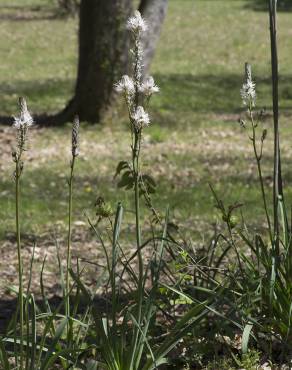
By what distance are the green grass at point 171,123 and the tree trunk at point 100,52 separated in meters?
0.32

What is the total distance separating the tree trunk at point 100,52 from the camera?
11.8 metres

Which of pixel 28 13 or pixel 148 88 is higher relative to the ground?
pixel 28 13

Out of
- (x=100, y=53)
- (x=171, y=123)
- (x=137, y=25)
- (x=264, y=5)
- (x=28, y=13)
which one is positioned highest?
(x=264, y=5)

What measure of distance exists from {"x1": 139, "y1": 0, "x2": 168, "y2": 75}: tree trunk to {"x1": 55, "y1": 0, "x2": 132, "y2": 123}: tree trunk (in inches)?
23.0

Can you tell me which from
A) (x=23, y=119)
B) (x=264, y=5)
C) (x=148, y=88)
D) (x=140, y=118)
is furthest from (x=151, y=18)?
(x=264, y=5)

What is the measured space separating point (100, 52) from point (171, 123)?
4.84 feet

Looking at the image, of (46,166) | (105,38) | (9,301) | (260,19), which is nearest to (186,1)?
(260,19)

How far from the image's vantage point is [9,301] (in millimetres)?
5844

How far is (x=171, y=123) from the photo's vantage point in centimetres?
1274

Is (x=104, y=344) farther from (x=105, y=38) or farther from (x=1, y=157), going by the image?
(x=105, y=38)

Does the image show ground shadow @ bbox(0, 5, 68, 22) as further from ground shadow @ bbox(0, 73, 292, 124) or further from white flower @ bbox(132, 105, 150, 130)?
white flower @ bbox(132, 105, 150, 130)

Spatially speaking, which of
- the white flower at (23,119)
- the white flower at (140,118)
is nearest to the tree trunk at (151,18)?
the white flower at (140,118)

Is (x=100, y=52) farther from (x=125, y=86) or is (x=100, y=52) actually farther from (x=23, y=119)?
(x=23, y=119)

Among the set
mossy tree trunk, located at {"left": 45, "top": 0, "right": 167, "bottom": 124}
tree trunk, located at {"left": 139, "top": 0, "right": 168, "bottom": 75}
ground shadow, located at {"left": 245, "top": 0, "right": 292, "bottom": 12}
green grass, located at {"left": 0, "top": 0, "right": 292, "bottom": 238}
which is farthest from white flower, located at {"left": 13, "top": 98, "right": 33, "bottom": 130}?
ground shadow, located at {"left": 245, "top": 0, "right": 292, "bottom": 12}
